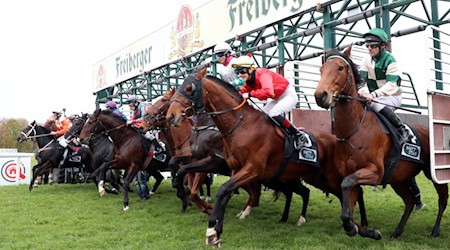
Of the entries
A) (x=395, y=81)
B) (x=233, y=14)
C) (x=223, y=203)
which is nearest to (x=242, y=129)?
(x=223, y=203)

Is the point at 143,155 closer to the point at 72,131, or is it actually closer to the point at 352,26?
the point at 72,131

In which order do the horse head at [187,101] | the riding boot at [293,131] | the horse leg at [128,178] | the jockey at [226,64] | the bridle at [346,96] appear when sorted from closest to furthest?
the bridle at [346,96], the horse head at [187,101], the riding boot at [293,131], the jockey at [226,64], the horse leg at [128,178]

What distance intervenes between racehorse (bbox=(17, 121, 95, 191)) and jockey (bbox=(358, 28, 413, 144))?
950cm

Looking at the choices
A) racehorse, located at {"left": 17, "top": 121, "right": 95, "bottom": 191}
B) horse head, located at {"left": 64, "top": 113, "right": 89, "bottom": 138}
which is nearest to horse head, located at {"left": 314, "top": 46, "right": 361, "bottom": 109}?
horse head, located at {"left": 64, "top": 113, "right": 89, "bottom": 138}

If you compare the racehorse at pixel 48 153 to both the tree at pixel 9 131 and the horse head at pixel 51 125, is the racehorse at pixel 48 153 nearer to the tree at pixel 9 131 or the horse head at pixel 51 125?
the horse head at pixel 51 125

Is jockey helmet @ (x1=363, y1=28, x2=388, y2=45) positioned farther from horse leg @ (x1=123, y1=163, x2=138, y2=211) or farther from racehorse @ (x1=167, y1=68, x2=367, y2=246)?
horse leg @ (x1=123, y1=163, x2=138, y2=211)

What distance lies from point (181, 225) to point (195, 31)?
1129 cm

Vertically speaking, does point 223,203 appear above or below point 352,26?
below

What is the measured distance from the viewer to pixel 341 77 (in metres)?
4.96

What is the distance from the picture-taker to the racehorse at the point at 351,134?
15.9ft

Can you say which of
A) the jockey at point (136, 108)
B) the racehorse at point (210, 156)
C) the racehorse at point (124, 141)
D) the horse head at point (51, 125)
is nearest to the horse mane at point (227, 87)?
the racehorse at point (210, 156)

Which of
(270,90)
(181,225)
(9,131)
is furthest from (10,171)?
(9,131)

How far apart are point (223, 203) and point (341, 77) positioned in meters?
1.96

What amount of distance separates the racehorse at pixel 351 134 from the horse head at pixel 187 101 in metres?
1.54
